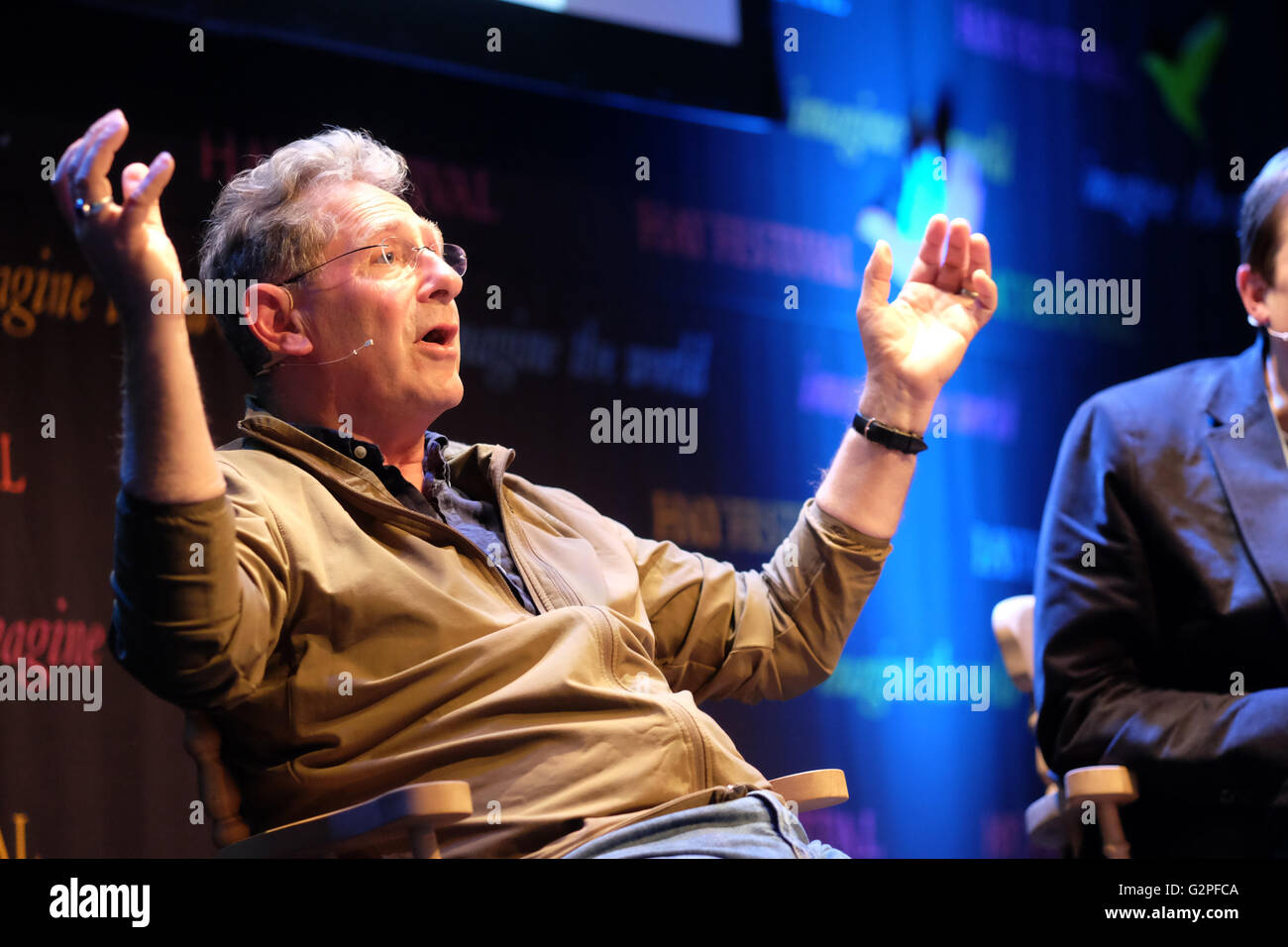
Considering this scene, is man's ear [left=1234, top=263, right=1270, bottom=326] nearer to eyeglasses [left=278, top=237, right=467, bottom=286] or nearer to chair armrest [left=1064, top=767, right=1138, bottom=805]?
chair armrest [left=1064, top=767, right=1138, bottom=805]

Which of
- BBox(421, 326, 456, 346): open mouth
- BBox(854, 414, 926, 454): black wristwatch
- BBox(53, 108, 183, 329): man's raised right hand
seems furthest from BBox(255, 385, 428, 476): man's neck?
BBox(854, 414, 926, 454): black wristwatch

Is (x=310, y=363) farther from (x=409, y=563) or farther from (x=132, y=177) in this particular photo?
(x=132, y=177)

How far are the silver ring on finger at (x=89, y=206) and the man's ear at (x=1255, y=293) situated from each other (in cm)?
186

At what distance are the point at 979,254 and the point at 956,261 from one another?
37 millimetres

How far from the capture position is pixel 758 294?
147 inches

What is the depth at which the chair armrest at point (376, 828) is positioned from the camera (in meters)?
1.36

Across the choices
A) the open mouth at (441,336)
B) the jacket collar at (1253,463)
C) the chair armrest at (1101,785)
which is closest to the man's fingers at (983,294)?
the jacket collar at (1253,463)

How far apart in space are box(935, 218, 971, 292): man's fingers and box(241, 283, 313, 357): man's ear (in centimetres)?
102

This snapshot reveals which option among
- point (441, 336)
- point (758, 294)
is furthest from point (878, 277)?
point (758, 294)

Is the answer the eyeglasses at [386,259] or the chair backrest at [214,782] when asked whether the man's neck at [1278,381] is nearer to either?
the eyeglasses at [386,259]

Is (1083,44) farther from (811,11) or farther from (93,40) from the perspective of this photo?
(93,40)

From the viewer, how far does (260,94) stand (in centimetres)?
302

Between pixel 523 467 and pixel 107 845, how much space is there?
1.30 m

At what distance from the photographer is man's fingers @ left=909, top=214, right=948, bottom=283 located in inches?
81.3
